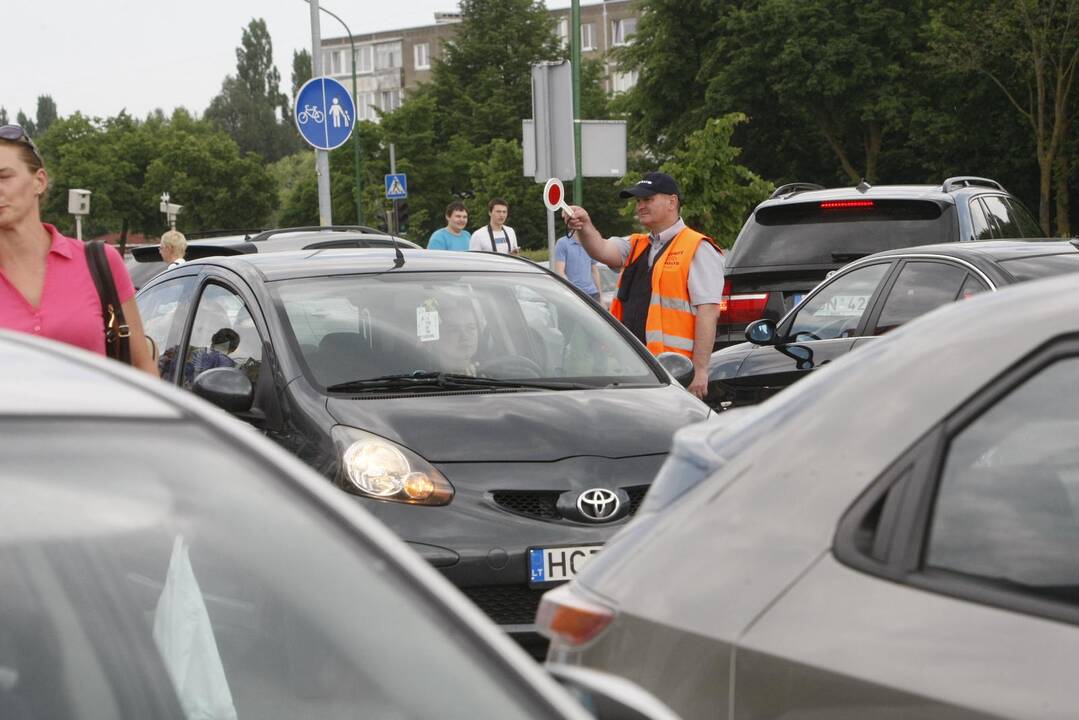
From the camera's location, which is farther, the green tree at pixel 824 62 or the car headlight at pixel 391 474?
the green tree at pixel 824 62

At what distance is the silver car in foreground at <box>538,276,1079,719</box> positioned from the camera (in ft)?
7.98

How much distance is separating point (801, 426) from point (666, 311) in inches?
235

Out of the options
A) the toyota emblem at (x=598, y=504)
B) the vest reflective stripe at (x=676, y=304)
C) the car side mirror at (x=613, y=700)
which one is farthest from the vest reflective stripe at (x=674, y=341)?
the car side mirror at (x=613, y=700)

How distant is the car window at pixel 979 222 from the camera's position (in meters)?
10.4

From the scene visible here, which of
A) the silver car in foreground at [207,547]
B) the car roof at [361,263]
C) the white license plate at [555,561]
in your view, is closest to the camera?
the silver car in foreground at [207,547]

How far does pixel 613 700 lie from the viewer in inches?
81.8

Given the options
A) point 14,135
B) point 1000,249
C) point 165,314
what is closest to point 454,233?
point 165,314

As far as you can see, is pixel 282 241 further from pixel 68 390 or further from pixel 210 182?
pixel 210 182

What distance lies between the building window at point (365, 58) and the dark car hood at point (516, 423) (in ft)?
441

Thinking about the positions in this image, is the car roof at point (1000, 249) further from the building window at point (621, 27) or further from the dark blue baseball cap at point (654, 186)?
the building window at point (621, 27)

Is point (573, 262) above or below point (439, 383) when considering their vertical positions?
below

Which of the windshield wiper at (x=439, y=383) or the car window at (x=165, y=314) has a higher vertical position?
the car window at (x=165, y=314)

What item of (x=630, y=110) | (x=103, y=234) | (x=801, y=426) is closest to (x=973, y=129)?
(x=630, y=110)

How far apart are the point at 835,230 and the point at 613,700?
922 cm
